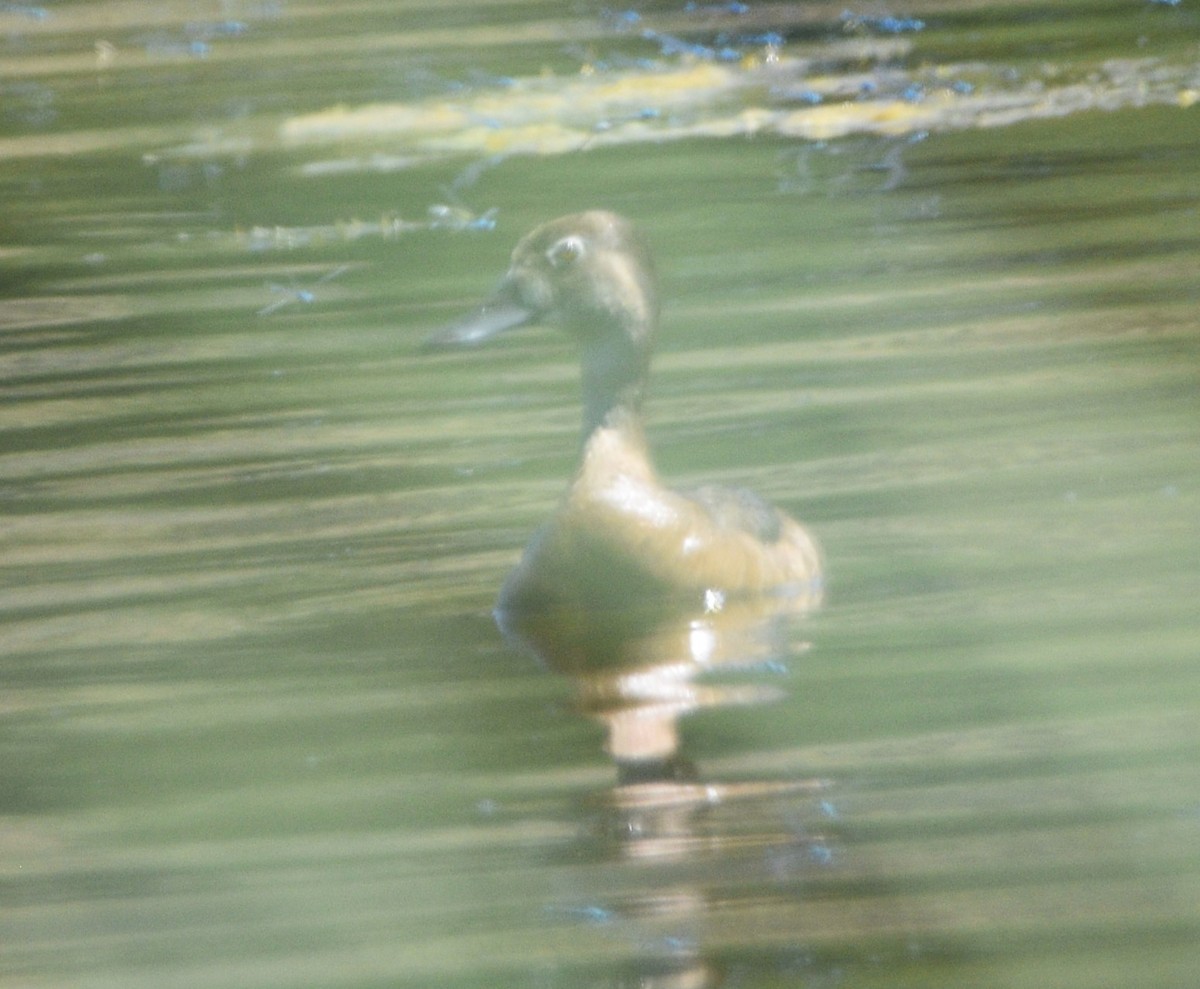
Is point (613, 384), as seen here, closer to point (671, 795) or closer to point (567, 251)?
point (567, 251)

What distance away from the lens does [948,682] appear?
5.81 metres

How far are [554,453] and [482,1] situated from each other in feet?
38.3

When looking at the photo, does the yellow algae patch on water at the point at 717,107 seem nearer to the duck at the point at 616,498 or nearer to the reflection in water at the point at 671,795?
the duck at the point at 616,498

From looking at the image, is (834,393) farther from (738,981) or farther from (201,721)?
(738,981)

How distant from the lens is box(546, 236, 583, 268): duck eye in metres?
7.10

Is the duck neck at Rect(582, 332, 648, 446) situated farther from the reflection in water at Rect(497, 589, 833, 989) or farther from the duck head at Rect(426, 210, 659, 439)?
the reflection in water at Rect(497, 589, 833, 989)

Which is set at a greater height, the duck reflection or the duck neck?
the duck neck

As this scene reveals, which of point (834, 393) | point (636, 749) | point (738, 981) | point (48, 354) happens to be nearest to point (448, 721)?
point (636, 749)

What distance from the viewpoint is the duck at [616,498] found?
6.76m

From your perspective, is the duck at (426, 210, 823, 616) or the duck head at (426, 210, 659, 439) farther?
the duck head at (426, 210, 659, 439)

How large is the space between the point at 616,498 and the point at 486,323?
663 millimetres

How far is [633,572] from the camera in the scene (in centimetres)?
679

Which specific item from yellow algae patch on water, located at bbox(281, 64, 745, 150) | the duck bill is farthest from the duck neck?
yellow algae patch on water, located at bbox(281, 64, 745, 150)

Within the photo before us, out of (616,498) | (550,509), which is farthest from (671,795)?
(550,509)
